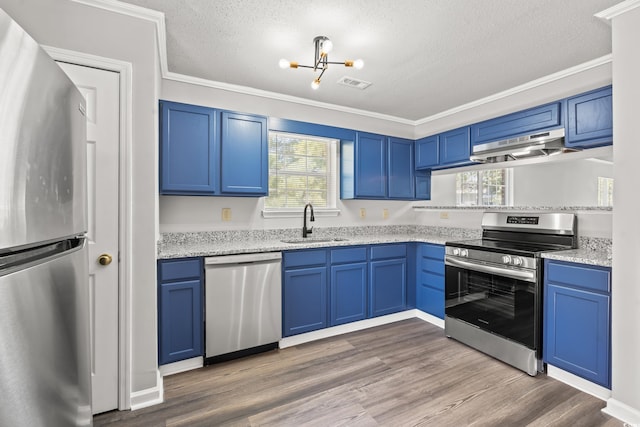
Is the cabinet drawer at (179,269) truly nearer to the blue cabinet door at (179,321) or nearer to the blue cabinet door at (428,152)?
the blue cabinet door at (179,321)

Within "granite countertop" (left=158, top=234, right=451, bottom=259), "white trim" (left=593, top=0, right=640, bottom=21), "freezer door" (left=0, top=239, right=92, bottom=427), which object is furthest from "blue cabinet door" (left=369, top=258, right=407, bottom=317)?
"freezer door" (left=0, top=239, right=92, bottom=427)

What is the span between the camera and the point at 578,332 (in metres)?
2.22

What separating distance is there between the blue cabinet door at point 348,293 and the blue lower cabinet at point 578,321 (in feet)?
5.17

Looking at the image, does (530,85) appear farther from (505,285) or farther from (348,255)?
(348,255)

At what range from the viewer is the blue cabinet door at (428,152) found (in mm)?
3852

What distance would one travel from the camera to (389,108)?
3836mm

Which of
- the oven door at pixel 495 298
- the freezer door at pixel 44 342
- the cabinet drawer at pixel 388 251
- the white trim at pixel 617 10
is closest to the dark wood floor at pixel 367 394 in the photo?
the oven door at pixel 495 298

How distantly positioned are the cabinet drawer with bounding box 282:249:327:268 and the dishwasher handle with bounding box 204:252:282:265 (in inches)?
4.2

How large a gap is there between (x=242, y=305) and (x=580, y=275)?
8.36 ft

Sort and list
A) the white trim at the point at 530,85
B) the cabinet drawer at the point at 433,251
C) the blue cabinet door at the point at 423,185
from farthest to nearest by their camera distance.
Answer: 1. the blue cabinet door at the point at 423,185
2. the cabinet drawer at the point at 433,251
3. the white trim at the point at 530,85

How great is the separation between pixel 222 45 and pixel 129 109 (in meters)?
0.88

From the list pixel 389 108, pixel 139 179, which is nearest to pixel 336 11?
pixel 139 179

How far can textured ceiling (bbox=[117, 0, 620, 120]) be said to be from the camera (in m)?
1.95

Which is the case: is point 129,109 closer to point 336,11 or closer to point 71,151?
point 71,151
